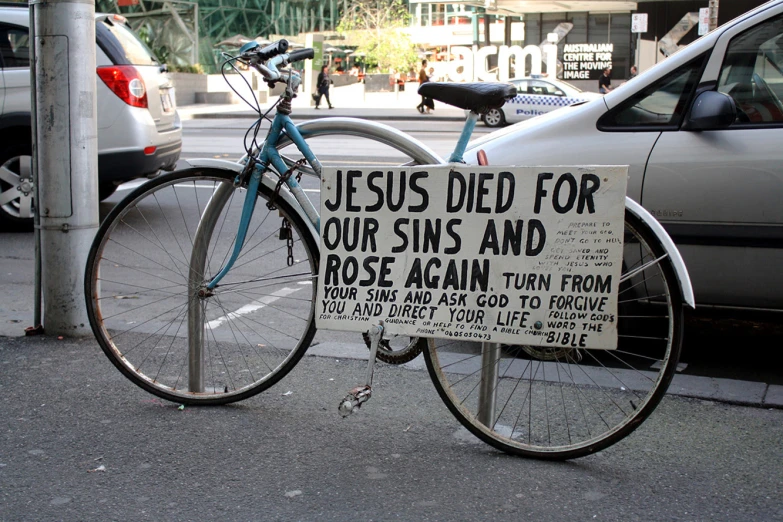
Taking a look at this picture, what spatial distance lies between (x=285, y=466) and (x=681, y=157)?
7.82 feet

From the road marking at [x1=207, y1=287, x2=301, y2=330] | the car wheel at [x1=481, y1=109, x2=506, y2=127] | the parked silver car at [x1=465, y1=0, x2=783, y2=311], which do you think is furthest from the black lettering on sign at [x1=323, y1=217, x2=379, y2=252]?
the car wheel at [x1=481, y1=109, x2=506, y2=127]

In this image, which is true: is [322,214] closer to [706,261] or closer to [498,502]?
[498,502]

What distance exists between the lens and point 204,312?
3777 millimetres

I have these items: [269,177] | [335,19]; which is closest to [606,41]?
[335,19]

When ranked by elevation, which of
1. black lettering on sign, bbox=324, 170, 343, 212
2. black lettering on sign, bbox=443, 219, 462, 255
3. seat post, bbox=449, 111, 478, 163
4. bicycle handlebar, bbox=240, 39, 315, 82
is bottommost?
black lettering on sign, bbox=443, 219, 462, 255

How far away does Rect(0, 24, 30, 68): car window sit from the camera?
8523mm

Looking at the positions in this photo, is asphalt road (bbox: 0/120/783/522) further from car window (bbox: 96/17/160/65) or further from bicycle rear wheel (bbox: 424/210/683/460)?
car window (bbox: 96/17/160/65)

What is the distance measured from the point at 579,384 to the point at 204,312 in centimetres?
169

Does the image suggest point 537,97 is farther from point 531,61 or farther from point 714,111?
point 714,111

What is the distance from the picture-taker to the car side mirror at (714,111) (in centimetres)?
417

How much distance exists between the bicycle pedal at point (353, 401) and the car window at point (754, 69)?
237 cm

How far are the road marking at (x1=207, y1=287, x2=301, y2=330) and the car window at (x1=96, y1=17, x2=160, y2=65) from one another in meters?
3.56

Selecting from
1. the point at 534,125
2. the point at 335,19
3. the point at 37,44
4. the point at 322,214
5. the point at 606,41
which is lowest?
the point at 322,214

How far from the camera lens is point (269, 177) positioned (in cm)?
359
